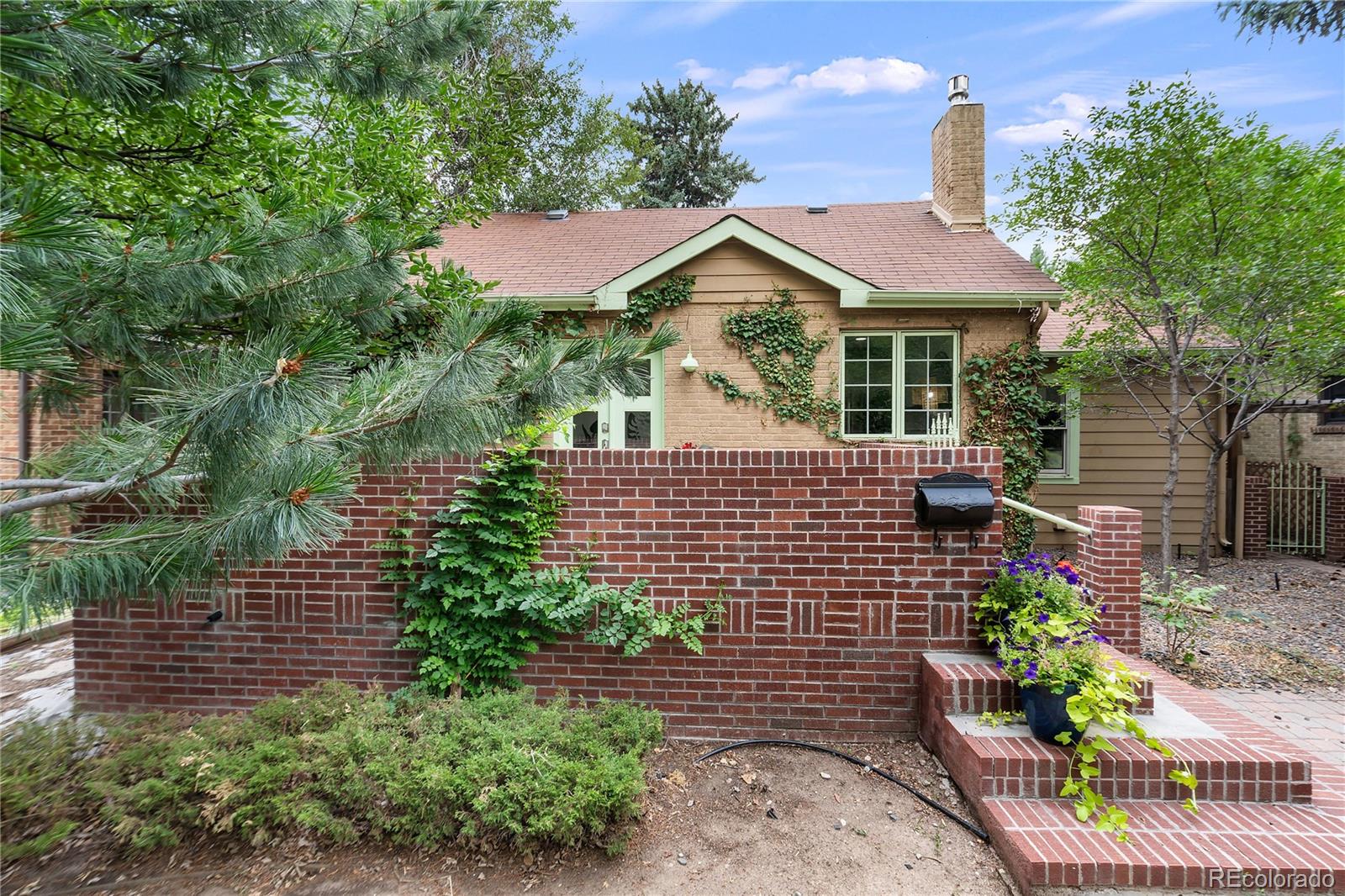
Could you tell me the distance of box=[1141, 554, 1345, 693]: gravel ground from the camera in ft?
14.9

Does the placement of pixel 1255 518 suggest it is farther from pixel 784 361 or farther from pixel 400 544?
pixel 400 544

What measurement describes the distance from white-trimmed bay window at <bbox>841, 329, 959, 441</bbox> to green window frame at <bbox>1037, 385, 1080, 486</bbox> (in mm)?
2563

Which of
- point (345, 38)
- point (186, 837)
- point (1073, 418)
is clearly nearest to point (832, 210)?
point (1073, 418)

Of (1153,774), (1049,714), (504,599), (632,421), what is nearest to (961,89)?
(632,421)

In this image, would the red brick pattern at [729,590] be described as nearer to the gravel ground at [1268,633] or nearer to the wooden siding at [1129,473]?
the gravel ground at [1268,633]

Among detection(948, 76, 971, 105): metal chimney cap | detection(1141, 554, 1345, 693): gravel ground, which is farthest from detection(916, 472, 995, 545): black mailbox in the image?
detection(948, 76, 971, 105): metal chimney cap

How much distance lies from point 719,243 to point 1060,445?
667 cm

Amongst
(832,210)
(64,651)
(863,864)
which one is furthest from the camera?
(832,210)

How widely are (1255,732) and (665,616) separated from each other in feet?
10.0

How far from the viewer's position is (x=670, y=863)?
245 centimetres

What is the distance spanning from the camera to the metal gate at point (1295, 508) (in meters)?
9.59

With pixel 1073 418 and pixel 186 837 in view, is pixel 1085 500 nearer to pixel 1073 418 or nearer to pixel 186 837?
pixel 1073 418

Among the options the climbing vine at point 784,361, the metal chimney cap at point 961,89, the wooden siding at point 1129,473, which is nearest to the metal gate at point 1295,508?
the wooden siding at point 1129,473

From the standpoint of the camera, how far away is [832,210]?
428 inches
